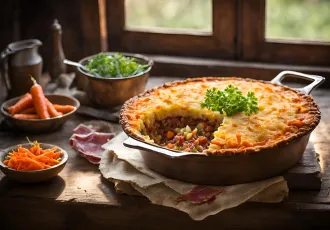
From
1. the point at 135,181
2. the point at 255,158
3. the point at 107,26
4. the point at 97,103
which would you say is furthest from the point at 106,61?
the point at 255,158

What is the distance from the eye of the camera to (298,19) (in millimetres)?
3914

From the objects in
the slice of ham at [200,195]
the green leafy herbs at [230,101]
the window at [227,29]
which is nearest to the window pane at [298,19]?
the window at [227,29]

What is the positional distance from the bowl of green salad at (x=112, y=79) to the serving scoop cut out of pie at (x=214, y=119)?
0.98 ft

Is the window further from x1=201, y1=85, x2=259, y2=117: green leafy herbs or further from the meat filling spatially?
the meat filling

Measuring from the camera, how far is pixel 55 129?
3.46 metres

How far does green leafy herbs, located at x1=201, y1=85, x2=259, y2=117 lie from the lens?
116 inches

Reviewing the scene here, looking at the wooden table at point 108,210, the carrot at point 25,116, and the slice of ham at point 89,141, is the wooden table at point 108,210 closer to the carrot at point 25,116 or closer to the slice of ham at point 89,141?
the slice of ham at point 89,141

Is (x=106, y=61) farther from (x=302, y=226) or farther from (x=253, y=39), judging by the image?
(x=302, y=226)

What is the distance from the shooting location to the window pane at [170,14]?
398cm

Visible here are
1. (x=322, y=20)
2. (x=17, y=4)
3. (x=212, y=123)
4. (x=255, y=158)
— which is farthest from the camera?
(x=17, y=4)

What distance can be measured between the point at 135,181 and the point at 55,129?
2.67ft

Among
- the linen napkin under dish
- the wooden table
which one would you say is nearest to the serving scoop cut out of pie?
the linen napkin under dish

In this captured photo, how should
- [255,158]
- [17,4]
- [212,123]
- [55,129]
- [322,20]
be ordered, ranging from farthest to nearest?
[17,4] < [322,20] < [55,129] < [212,123] < [255,158]

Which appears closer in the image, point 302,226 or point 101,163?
point 302,226
